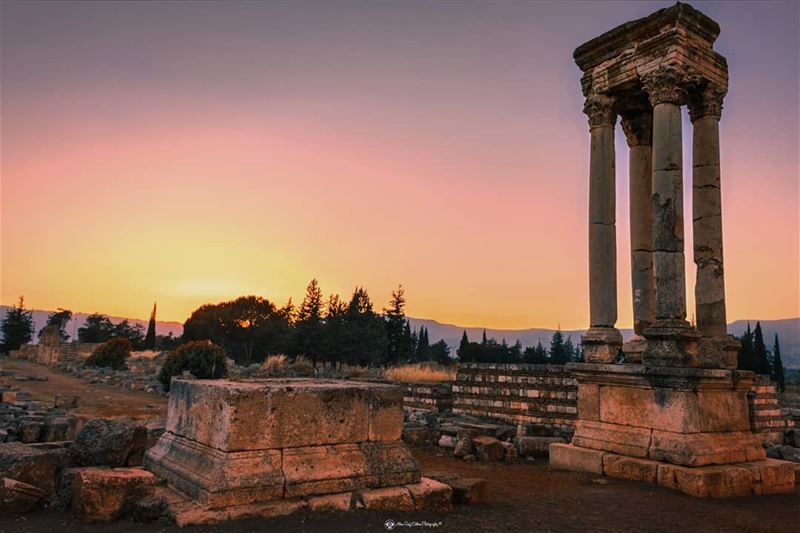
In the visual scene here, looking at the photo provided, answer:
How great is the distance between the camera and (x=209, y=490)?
5.18 metres

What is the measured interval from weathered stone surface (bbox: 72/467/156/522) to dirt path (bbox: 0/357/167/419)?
8.69 m

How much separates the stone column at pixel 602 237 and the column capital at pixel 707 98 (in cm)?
135

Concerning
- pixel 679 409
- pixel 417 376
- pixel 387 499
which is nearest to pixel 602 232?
pixel 679 409

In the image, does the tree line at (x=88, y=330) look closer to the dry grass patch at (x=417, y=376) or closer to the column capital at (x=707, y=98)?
the dry grass patch at (x=417, y=376)

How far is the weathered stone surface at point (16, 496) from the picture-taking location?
5328 mm

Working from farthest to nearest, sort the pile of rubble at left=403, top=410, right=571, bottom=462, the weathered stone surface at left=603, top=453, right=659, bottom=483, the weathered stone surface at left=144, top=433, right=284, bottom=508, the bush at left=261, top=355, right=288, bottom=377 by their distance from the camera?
1. the bush at left=261, top=355, right=288, bottom=377
2. the pile of rubble at left=403, top=410, right=571, bottom=462
3. the weathered stone surface at left=603, top=453, right=659, bottom=483
4. the weathered stone surface at left=144, top=433, right=284, bottom=508

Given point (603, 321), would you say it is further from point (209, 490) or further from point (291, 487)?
point (209, 490)

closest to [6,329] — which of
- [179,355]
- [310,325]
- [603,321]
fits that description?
[310,325]

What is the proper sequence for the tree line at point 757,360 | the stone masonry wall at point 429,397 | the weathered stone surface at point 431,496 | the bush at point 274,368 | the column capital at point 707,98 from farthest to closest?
the tree line at point 757,360 < the bush at point 274,368 < the stone masonry wall at point 429,397 < the column capital at point 707,98 < the weathered stone surface at point 431,496

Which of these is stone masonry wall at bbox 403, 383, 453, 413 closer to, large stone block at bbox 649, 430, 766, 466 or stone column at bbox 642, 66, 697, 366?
stone column at bbox 642, 66, 697, 366

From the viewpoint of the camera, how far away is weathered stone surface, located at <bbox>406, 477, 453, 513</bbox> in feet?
19.6

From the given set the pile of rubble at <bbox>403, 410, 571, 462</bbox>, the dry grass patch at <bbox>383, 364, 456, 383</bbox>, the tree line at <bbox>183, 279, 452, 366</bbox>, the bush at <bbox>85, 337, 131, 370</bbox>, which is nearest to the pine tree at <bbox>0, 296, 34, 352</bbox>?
the tree line at <bbox>183, 279, 452, 366</bbox>

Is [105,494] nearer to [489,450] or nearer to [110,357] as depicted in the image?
[489,450]

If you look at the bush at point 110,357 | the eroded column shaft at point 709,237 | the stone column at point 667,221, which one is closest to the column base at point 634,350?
the stone column at point 667,221
